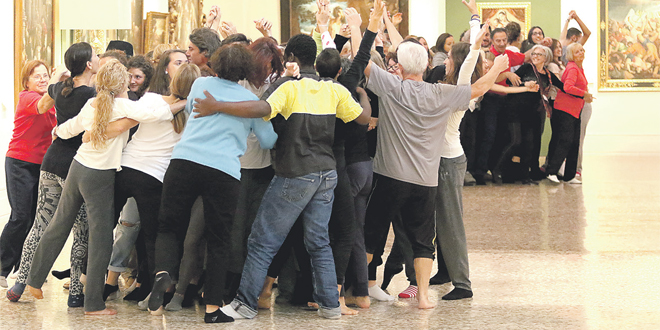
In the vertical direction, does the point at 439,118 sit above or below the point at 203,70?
below

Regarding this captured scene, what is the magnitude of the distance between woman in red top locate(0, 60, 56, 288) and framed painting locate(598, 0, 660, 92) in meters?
14.7

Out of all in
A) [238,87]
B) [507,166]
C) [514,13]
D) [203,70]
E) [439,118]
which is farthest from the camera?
[514,13]

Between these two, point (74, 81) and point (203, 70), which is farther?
point (203, 70)

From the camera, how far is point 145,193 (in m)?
4.68

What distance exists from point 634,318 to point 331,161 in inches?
82.6

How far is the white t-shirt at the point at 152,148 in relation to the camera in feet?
15.4

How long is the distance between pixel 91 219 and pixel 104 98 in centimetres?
75

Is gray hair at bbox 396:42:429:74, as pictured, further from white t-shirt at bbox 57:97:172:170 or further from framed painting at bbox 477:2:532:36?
framed painting at bbox 477:2:532:36

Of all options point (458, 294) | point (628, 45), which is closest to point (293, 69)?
point (458, 294)

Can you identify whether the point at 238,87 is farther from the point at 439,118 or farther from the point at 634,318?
the point at 634,318

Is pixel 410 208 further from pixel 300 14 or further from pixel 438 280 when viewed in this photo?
pixel 300 14

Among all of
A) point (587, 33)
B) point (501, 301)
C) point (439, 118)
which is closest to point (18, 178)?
point (439, 118)

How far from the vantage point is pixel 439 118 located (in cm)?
496

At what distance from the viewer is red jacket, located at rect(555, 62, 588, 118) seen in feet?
35.6
